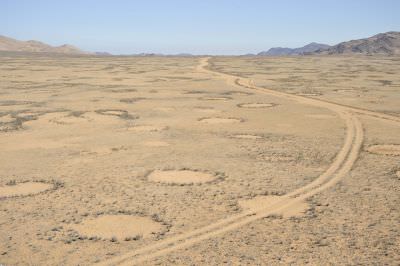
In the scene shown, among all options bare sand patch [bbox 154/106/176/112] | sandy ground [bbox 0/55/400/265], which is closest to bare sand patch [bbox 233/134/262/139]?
sandy ground [bbox 0/55/400/265]

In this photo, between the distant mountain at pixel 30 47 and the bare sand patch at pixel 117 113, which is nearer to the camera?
the bare sand patch at pixel 117 113

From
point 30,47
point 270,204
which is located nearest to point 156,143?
point 270,204

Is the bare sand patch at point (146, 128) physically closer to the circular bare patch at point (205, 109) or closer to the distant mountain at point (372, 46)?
the circular bare patch at point (205, 109)

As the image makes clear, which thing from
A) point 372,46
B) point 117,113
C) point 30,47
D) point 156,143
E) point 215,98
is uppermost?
point 372,46

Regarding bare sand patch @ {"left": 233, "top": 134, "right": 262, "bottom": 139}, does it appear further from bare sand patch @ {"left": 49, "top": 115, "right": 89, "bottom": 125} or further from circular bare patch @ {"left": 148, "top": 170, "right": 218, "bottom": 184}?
bare sand patch @ {"left": 49, "top": 115, "right": 89, "bottom": 125}

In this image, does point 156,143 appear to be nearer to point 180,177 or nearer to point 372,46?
point 180,177

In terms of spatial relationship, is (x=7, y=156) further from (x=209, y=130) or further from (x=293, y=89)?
(x=293, y=89)

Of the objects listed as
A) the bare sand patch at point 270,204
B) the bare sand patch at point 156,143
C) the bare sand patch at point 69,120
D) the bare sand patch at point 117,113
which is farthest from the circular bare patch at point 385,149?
the bare sand patch at point 69,120

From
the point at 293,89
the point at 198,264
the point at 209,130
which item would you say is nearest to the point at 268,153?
the point at 209,130
